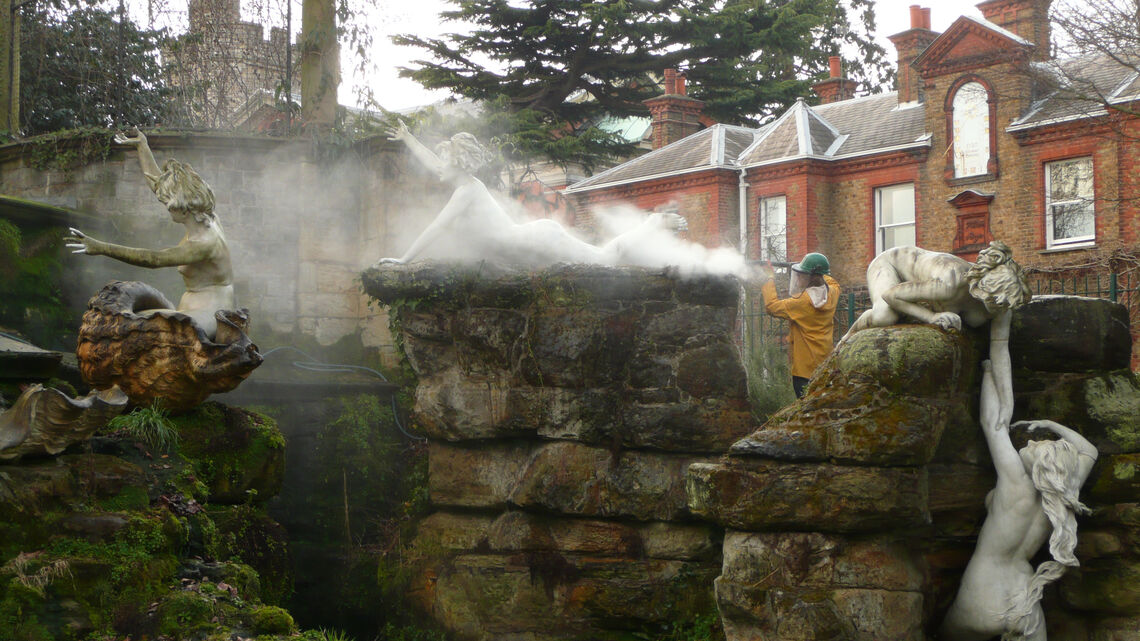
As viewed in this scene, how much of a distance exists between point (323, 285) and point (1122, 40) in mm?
11316

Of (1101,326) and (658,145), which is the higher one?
(658,145)

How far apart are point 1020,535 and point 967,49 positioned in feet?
66.3

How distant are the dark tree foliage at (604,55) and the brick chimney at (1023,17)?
4322 mm

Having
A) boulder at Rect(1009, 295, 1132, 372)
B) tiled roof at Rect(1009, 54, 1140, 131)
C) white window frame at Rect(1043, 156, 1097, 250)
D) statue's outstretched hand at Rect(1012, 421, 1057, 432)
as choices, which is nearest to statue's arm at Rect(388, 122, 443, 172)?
boulder at Rect(1009, 295, 1132, 372)

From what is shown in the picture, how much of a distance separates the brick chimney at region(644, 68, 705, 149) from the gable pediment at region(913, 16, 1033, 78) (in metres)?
5.33

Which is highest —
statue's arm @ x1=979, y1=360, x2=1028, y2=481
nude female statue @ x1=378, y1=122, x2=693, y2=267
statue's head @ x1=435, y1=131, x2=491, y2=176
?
statue's head @ x1=435, y1=131, x2=491, y2=176

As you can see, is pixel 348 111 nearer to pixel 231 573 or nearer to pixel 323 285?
pixel 323 285

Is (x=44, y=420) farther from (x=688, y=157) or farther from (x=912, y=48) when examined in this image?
(x=912, y=48)

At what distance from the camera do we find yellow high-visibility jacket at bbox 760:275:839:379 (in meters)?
8.74

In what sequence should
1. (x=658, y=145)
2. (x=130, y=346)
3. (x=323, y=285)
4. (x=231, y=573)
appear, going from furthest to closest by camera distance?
(x=658, y=145) < (x=323, y=285) < (x=130, y=346) < (x=231, y=573)

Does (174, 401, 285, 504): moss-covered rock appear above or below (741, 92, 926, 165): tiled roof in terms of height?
below

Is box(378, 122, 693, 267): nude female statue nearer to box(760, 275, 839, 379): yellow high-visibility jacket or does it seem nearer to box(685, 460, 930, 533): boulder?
box(760, 275, 839, 379): yellow high-visibility jacket

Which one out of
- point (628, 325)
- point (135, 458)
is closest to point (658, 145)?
point (628, 325)

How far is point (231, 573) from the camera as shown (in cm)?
682
